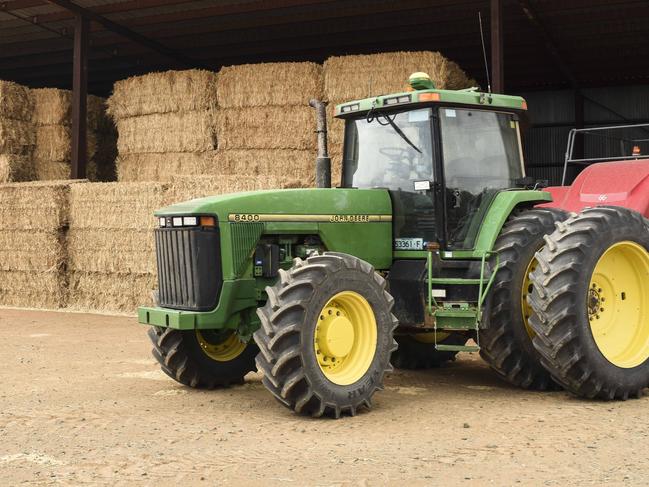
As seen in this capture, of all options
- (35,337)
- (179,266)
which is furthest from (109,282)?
(179,266)

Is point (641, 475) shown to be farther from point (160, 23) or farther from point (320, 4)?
point (160, 23)

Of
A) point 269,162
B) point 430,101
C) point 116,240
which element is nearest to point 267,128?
point 269,162

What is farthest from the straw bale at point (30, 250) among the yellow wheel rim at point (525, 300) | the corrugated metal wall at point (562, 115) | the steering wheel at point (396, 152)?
the corrugated metal wall at point (562, 115)

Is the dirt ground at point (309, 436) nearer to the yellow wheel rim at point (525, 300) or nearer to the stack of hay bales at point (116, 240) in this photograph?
the yellow wheel rim at point (525, 300)

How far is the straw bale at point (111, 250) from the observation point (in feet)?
41.1

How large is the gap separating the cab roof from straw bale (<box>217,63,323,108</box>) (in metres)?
5.76

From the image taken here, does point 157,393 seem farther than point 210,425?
Yes

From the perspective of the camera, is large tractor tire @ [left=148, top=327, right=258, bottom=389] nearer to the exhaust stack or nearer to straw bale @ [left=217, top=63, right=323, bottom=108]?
the exhaust stack

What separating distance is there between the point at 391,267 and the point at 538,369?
4.40 feet

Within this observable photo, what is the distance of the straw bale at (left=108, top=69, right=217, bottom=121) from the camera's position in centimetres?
1328

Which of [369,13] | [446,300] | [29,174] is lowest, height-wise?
[446,300]

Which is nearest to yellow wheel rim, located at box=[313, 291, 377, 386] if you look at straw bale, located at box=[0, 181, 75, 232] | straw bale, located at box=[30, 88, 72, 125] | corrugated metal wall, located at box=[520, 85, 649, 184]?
straw bale, located at box=[0, 181, 75, 232]

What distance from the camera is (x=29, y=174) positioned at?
48.2 ft

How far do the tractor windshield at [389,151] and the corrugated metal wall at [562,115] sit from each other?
1416 centimetres
